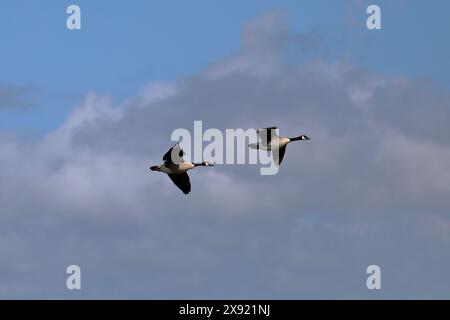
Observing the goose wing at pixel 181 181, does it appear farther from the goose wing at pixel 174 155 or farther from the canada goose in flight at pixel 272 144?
the canada goose in flight at pixel 272 144

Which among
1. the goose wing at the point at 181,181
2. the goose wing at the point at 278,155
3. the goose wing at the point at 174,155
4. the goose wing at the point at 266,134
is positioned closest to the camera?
the goose wing at the point at 174,155

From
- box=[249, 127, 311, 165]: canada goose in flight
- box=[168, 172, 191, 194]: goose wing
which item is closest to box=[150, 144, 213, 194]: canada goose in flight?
box=[168, 172, 191, 194]: goose wing

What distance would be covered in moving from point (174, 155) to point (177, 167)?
148 cm

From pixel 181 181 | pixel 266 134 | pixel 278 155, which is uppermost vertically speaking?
pixel 266 134

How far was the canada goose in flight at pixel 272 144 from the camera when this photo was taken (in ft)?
191

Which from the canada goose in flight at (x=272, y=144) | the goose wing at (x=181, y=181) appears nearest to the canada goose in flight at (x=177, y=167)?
the goose wing at (x=181, y=181)

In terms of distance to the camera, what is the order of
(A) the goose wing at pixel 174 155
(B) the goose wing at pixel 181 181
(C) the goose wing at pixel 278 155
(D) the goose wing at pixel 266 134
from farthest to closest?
(C) the goose wing at pixel 278 155, (B) the goose wing at pixel 181 181, (D) the goose wing at pixel 266 134, (A) the goose wing at pixel 174 155

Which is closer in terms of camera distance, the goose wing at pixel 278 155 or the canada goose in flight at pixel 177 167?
the canada goose in flight at pixel 177 167

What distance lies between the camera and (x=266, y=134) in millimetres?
58375

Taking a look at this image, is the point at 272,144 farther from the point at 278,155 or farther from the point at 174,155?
the point at 174,155

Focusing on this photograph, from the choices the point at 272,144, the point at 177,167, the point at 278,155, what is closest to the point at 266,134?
the point at 272,144

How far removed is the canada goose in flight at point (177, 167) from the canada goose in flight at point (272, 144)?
10.8ft
